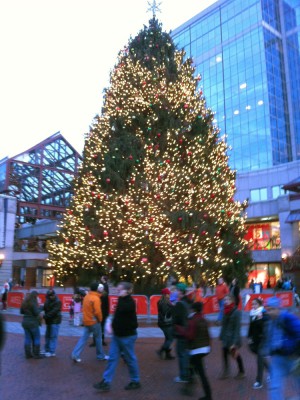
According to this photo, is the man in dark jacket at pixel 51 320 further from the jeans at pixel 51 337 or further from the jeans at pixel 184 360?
the jeans at pixel 184 360

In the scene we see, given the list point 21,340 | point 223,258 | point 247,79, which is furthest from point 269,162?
point 21,340

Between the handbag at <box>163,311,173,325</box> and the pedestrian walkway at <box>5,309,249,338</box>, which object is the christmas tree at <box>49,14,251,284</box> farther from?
the handbag at <box>163,311,173,325</box>

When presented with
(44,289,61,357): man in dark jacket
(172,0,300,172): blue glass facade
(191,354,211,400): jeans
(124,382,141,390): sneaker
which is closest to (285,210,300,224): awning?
(172,0,300,172): blue glass facade

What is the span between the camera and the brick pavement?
6.42 meters

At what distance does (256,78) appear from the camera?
67.1 m

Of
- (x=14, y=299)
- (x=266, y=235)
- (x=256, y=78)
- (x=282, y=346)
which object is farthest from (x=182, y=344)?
(x=256, y=78)

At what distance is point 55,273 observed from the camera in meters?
19.5

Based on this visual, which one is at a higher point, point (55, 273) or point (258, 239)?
point (258, 239)

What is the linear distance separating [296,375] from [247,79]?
68701mm

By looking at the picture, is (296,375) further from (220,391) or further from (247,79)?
(247,79)

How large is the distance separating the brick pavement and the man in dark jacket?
316mm

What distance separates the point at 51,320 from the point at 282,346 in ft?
20.1

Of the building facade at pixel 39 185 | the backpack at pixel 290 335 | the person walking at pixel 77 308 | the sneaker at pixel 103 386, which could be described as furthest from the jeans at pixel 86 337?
the building facade at pixel 39 185

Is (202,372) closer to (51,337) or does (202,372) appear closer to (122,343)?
(122,343)
